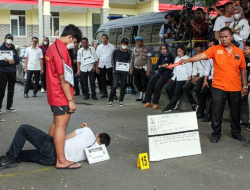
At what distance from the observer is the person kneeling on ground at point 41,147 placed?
16.8ft

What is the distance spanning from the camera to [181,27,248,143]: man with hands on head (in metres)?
6.54

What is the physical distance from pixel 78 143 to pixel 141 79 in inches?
246

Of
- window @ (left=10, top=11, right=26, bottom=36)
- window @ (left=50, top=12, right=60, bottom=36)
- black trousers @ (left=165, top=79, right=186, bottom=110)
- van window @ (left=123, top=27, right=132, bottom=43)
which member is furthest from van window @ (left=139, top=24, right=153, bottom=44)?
window @ (left=10, top=11, right=26, bottom=36)

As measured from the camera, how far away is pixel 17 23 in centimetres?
2797

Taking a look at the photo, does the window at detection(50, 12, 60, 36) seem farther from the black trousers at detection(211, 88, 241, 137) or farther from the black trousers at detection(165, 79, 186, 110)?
the black trousers at detection(211, 88, 241, 137)

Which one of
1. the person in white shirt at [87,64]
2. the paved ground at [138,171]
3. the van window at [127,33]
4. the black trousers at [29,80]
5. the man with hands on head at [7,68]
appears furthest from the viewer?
the van window at [127,33]

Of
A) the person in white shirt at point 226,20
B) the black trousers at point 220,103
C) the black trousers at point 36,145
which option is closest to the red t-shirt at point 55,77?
the black trousers at point 36,145

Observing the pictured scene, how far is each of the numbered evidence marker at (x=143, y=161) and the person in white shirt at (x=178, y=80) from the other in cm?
444

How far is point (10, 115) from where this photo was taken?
30.0 feet

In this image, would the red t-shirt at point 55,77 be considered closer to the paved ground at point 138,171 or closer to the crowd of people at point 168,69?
the crowd of people at point 168,69

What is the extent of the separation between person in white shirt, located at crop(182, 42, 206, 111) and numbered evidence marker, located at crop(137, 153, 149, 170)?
4.07 meters

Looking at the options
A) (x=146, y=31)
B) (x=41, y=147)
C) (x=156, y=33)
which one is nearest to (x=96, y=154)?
(x=41, y=147)

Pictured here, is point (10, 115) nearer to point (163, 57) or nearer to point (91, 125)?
point (91, 125)

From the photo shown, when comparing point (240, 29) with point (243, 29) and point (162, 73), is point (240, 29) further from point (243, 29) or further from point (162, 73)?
point (162, 73)
